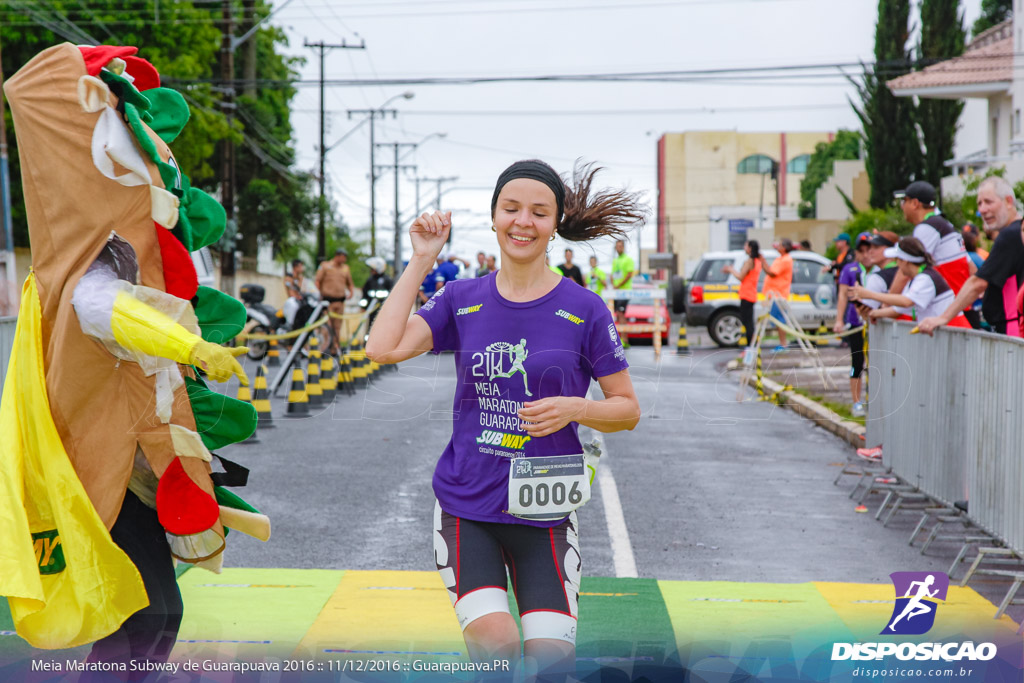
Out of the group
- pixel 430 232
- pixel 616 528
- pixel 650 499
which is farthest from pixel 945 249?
pixel 430 232

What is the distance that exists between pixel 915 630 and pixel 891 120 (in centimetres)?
4185

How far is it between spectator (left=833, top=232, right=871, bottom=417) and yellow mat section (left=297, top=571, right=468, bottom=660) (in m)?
6.81

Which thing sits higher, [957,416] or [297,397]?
[957,416]

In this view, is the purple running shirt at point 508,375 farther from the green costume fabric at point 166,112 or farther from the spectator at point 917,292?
the spectator at point 917,292

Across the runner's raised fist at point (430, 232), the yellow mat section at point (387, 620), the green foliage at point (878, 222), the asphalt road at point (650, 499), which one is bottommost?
the asphalt road at point (650, 499)

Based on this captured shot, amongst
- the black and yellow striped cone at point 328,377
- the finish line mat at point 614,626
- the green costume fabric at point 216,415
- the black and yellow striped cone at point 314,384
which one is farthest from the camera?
the black and yellow striped cone at point 328,377

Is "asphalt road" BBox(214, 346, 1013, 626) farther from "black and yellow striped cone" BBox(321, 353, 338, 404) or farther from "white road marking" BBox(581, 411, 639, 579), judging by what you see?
"black and yellow striped cone" BBox(321, 353, 338, 404)

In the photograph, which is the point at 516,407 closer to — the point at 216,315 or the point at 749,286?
the point at 216,315

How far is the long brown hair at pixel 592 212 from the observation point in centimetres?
385

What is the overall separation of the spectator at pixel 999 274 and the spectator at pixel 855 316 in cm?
376

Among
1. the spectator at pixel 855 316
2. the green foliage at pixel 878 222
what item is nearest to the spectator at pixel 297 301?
the spectator at pixel 855 316

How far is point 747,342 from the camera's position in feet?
64.2

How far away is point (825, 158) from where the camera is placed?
324ft

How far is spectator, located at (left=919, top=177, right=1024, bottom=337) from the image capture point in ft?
23.6
